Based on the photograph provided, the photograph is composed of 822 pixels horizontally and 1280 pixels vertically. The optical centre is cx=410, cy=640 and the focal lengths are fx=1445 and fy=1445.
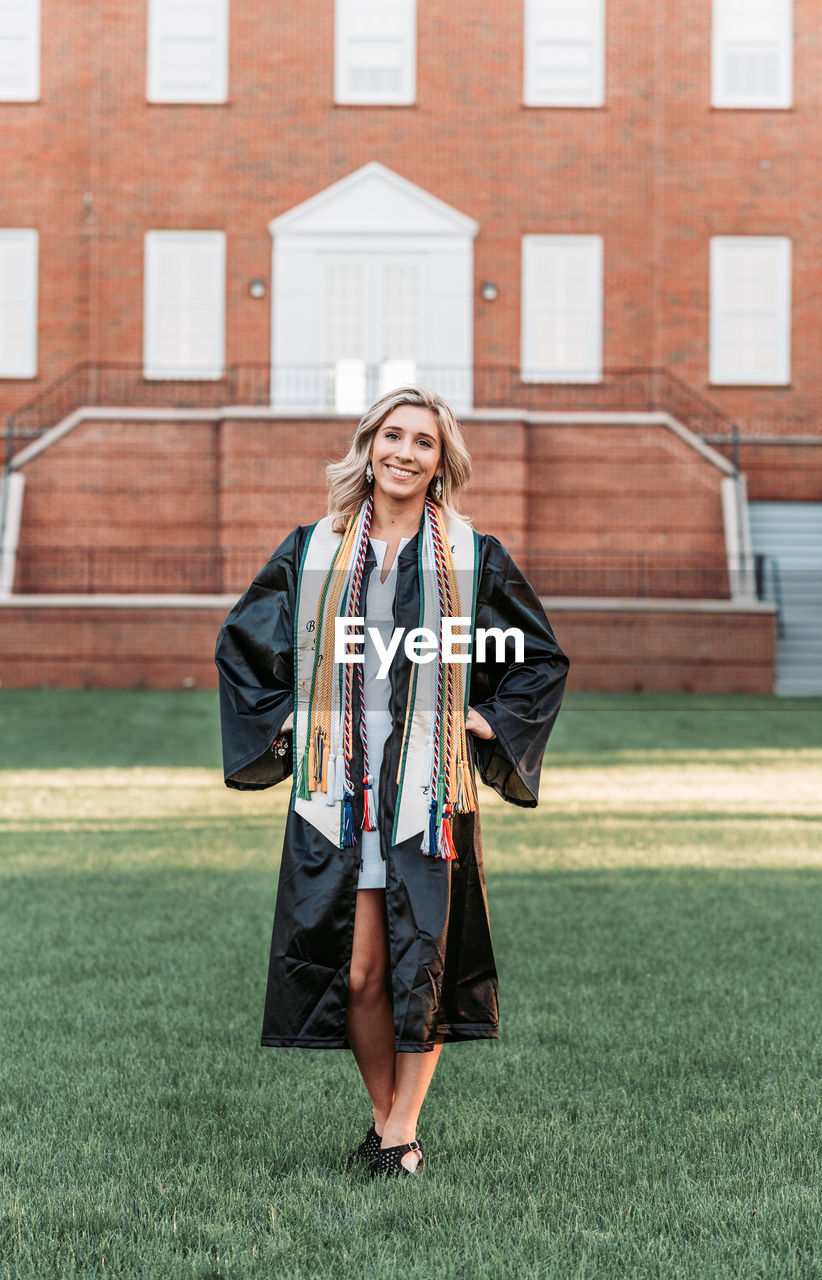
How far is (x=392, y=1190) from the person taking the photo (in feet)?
11.2

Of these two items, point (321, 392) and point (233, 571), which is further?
point (321, 392)

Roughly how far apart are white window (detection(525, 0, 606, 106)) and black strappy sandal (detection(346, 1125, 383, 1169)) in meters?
22.4

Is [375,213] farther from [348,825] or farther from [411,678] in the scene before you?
[348,825]

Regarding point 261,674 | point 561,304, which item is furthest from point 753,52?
point 261,674

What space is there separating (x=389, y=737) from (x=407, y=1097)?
88 centimetres

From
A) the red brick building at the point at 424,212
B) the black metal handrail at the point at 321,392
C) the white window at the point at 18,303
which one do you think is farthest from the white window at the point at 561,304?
the white window at the point at 18,303

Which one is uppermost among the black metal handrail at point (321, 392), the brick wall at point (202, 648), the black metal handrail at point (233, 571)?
the black metal handrail at point (321, 392)

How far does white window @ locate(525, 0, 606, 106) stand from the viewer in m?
23.6

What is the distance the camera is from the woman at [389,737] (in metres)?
3.42

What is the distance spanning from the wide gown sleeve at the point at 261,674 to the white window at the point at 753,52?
892 inches

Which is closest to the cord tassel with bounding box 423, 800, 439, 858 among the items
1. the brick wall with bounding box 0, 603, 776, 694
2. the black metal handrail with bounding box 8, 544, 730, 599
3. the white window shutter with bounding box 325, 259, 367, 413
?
the brick wall with bounding box 0, 603, 776, 694

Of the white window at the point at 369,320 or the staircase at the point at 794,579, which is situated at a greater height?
the white window at the point at 369,320

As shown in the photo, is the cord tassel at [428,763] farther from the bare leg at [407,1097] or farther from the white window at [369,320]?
the white window at [369,320]

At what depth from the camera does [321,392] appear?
2330 cm
